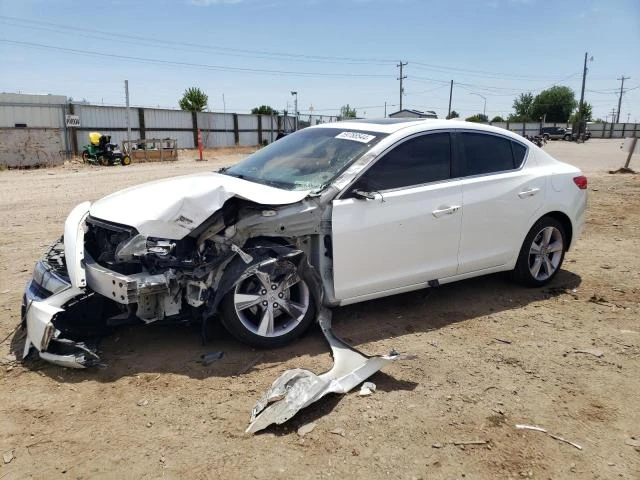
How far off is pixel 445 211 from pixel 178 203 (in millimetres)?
2172

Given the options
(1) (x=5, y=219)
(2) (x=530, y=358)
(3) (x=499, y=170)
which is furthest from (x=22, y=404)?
(1) (x=5, y=219)

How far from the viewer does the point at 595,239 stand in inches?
299

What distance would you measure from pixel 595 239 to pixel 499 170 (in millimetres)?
3653

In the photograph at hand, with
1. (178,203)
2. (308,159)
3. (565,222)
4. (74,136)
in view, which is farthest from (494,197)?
(74,136)

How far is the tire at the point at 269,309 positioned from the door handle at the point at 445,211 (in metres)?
1.27

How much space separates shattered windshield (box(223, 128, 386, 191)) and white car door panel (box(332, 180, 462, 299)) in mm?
404

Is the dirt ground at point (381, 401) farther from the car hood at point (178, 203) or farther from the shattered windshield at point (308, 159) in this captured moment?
the shattered windshield at point (308, 159)

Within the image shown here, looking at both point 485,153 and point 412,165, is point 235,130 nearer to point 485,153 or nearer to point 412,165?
point 485,153

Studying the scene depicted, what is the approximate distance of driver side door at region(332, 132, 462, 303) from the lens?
397 centimetres

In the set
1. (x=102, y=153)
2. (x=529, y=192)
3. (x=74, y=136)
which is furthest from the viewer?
(x=74, y=136)

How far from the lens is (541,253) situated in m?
5.26

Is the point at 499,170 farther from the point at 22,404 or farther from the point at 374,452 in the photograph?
the point at 22,404

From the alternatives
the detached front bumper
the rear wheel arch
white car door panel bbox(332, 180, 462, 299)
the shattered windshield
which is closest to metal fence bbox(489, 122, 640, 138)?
the rear wheel arch

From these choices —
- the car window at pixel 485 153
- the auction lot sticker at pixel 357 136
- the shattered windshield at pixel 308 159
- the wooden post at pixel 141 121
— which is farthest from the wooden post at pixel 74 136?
the car window at pixel 485 153
